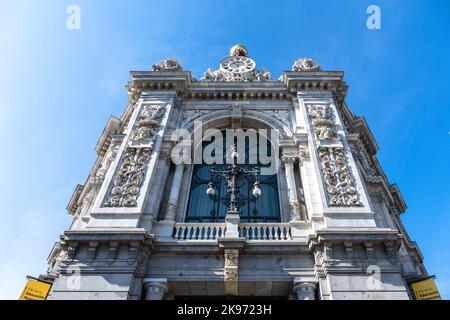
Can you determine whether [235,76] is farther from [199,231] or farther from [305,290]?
[305,290]

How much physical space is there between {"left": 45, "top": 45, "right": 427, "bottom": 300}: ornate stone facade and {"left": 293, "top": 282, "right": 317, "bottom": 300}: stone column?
1.8 inches

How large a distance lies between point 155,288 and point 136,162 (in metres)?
6.13

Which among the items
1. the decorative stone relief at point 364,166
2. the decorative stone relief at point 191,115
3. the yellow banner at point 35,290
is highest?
the decorative stone relief at point 191,115

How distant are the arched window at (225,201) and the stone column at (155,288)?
3921 mm

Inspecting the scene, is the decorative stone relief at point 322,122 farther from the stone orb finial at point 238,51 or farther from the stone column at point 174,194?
the stone orb finial at point 238,51

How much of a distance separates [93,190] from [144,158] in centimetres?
320

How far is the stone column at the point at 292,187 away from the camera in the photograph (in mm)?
13887

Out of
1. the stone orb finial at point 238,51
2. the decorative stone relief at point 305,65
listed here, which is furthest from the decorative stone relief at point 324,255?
the stone orb finial at point 238,51

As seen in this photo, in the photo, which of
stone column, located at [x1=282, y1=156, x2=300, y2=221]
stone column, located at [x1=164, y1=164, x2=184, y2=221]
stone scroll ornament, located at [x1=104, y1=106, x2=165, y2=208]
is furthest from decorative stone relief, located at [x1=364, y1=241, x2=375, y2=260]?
stone scroll ornament, located at [x1=104, y1=106, x2=165, y2=208]

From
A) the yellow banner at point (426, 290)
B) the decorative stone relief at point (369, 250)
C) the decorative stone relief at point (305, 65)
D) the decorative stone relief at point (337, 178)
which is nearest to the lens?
the decorative stone relief at point (369, 250)

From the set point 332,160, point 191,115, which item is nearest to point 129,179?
point 191,115

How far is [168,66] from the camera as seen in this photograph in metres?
22.2
